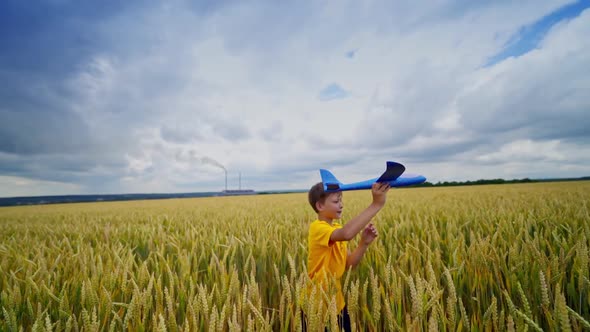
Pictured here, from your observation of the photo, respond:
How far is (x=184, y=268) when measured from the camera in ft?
6.25

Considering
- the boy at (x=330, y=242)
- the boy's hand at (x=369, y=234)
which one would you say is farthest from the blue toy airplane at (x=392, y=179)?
the boy's hand at (x=369, y=234)

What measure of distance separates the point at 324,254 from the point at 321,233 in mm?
202

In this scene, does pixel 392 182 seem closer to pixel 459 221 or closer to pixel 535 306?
pixel 535 306

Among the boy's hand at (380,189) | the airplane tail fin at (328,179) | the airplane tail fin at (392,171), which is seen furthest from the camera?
the airplane tail fin at (328,179)

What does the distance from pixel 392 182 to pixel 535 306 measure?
39.5 inches

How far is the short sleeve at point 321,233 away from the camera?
1813 mm

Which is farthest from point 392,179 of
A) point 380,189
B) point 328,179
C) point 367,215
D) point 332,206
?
point 332,206

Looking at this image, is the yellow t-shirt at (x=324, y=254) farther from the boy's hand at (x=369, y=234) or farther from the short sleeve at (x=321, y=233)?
the boy's hand at (x=369, y=234)

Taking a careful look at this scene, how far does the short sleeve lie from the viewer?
181cm

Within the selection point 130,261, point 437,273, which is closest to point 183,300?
point 130,261

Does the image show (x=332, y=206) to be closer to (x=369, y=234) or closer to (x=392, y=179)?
(x=369, y=234)

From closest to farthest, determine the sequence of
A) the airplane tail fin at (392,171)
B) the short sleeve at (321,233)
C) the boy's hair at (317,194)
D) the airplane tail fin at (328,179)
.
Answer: the airplane tail fin at (392,171) < the airplane tail fin at (328,179) < the short sleeve at (321,233) < the boy's hair at (317,194)

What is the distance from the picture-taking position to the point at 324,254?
6.41ft

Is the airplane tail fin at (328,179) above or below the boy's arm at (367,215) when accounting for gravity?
above
